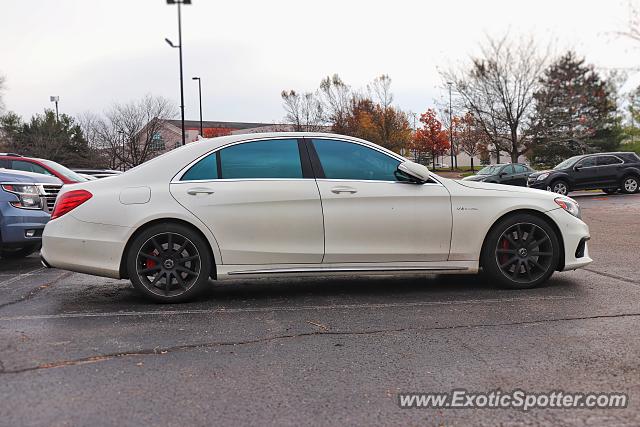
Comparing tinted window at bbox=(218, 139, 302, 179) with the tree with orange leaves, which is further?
the tree with orange leaves

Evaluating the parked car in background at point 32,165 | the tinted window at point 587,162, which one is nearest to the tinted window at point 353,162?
the parked car in background at point 32,165

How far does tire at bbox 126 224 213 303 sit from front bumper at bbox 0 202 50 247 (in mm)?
2870

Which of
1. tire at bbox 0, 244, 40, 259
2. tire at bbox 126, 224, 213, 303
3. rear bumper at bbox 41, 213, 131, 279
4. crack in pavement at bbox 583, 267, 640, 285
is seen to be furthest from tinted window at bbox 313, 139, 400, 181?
tire at bbox 0, 244, 40, 259

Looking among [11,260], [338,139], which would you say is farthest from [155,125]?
[338,139]

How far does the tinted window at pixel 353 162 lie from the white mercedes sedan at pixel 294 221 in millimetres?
10

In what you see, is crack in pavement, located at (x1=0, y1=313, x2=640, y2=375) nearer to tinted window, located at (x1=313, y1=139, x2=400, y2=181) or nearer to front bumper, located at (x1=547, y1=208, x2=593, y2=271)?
front bumper, located at (x1=547, y1=208, x2=593, y2=271)

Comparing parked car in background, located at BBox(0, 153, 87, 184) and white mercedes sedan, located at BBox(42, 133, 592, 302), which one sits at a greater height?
parked car in background, located at BBox(0, 153, 87, 184)

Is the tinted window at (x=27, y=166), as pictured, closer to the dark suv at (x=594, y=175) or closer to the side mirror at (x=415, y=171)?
the side mirror at (x=415, y=171)

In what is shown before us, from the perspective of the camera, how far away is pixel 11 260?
25.7ft

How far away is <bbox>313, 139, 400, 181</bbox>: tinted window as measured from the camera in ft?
16.9

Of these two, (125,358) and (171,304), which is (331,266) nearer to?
(171,304)

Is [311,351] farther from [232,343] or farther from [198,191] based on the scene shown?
[198,191]

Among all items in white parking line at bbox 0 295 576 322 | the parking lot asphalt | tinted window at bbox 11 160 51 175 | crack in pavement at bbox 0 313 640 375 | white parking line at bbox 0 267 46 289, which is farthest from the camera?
tinted window at bbox 11 160 51 175

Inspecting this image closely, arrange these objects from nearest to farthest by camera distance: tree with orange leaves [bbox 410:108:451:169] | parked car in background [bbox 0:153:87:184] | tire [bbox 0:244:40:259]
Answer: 1. tire [bbox 0:244:40:259]
2. parked car in background [bbox 0:153:87:184]
3. tree with orange leaves [bbox 410:108:451:169]
